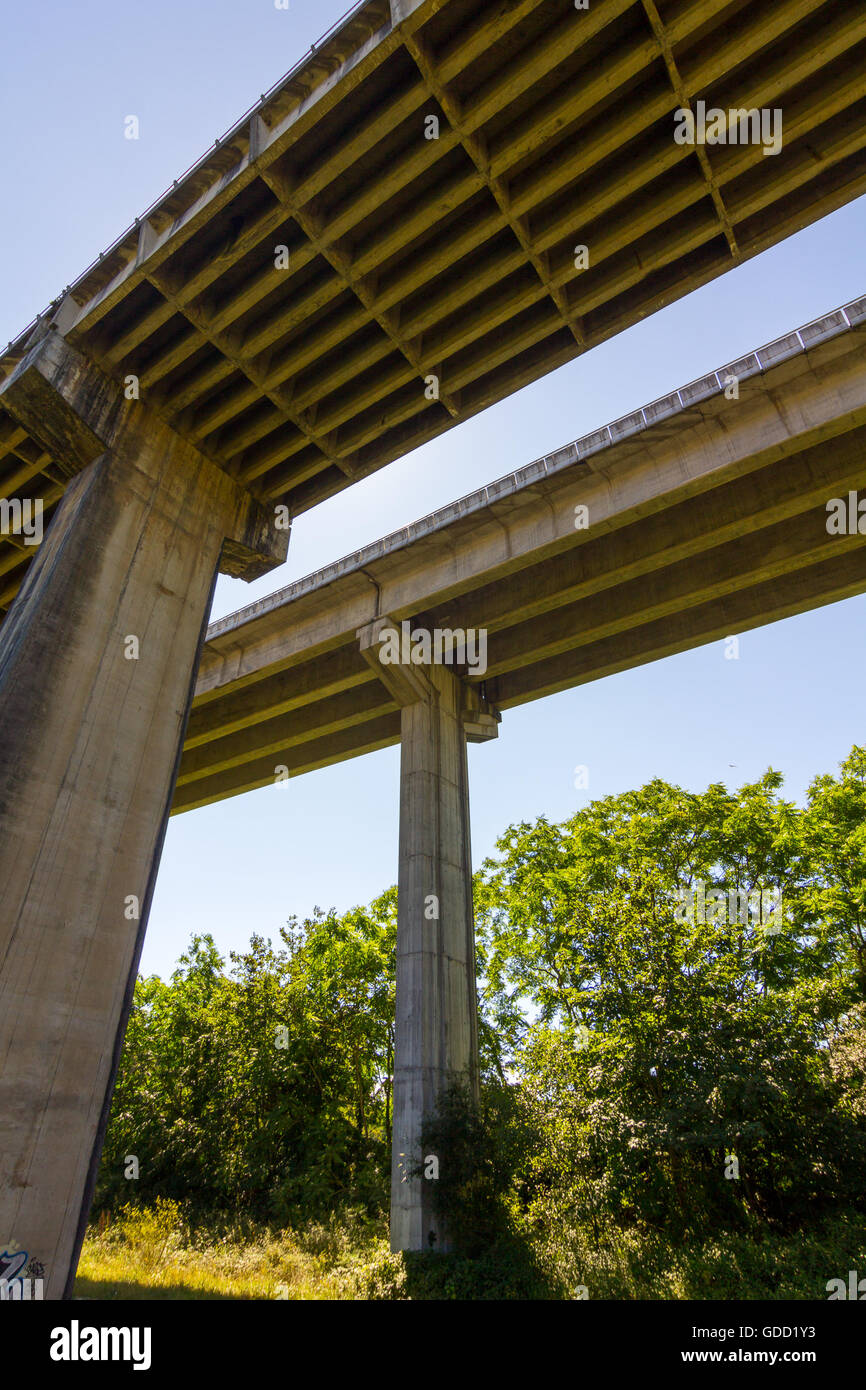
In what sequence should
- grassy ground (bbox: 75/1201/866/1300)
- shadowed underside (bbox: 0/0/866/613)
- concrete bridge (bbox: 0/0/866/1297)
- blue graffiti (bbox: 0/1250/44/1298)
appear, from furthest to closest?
grassy ground (bbox: 75/1201/866/1300) < shadowed underside (bbox: 0/0/866/613) < concrete bridge (bbox: 0/0/866/1297) < blue graffiti (bbox: 0/1250/44/1298)

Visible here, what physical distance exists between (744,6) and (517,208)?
304 cm

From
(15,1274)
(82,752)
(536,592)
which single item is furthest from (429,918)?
(15,1274)

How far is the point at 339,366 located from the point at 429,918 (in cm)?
1133

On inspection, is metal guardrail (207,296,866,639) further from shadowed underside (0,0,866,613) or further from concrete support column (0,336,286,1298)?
concrete support column (0,336,286,1298)

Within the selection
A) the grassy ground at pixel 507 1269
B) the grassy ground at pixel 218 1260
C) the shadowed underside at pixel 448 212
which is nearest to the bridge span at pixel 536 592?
the grassy ground at pixel 507 1269

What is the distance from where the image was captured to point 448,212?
953 centimetres

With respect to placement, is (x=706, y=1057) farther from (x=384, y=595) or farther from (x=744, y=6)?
(x=744, y=6)

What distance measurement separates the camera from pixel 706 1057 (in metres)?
12.8

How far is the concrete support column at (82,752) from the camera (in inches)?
276

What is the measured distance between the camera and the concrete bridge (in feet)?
25.8

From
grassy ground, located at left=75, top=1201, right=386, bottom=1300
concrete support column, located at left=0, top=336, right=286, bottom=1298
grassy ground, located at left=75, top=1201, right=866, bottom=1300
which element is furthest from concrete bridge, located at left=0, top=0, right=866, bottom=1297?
grassy ground, located at left=75, top=1201, right=386, bottom=1300

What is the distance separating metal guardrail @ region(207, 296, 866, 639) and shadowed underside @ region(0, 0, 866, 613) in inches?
180

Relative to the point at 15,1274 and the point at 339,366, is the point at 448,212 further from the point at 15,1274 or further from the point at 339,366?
the point at 15,1274

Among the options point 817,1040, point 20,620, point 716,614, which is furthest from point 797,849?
point 20,620
